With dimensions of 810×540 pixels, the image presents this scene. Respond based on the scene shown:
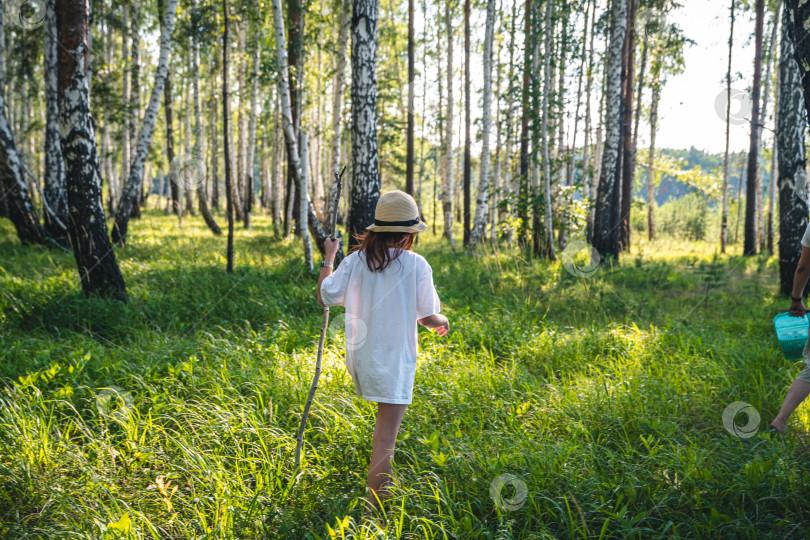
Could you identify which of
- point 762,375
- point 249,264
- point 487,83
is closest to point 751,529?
point 762,375

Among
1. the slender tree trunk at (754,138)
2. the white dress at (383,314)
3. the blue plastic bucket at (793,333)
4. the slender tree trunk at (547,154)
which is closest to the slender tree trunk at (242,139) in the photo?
the slender tree trunk at (547,154)

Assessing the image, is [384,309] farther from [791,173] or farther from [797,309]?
[791,173]

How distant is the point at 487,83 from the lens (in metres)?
12.4

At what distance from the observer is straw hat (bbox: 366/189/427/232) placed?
256cm

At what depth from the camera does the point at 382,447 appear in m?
2.59

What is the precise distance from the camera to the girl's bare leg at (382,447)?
2.59m

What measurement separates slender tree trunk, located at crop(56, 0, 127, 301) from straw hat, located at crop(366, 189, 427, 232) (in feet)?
16.5

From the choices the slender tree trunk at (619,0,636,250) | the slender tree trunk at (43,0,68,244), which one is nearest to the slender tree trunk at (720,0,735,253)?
the slender tree trunk at (619,0,636,250)

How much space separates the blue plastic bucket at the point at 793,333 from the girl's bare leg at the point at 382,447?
9.79 feet

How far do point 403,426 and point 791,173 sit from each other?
7963 millimetres

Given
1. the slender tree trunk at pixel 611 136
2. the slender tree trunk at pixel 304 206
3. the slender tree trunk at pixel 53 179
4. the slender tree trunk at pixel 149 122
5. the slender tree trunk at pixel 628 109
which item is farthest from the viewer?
the slender tree trunk at pixel 628 109

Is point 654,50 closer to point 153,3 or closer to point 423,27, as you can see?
point 423,27

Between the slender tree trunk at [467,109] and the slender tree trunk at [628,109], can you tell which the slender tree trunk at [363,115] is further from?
the slender tree trunk at [628,109]

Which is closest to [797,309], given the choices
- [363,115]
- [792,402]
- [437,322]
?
[792,402]
